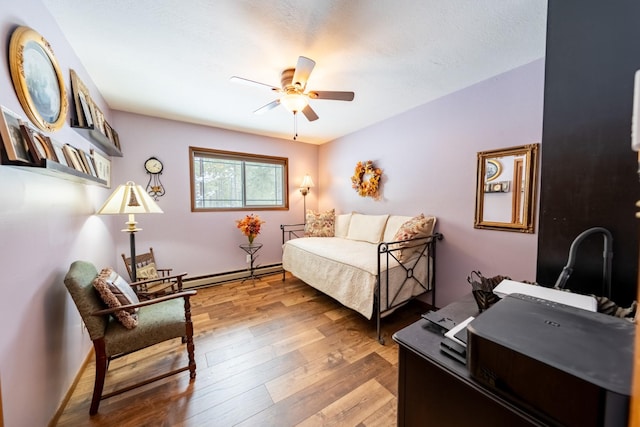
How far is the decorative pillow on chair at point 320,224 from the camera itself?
3.71 metres

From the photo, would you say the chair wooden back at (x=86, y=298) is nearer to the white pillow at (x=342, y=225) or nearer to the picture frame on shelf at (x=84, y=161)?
the picture frame on shelf at (x=84, y=161)

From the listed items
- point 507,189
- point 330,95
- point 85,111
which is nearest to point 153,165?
point 85,111

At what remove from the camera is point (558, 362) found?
495 mm

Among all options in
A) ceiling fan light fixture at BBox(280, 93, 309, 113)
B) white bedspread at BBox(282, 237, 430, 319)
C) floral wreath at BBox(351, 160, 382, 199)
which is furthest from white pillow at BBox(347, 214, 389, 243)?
ceiling fan light fixture at BBox(280, 93, 309, 113)

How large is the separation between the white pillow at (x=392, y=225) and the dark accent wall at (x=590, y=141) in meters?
1.73

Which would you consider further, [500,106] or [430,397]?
[500,106]

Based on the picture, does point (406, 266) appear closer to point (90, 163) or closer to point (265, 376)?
point (265, 376)

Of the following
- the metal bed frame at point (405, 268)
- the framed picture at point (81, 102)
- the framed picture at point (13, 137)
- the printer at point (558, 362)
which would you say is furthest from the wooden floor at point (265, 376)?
the framed picture at point (81, 102)

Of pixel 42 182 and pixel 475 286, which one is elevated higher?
pixel 42 182

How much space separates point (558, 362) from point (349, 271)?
1819 mm

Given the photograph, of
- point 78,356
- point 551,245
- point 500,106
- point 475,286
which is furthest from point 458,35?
point 78,356

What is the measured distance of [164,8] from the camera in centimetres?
135

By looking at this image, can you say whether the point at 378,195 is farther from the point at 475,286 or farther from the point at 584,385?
the point at 584,385

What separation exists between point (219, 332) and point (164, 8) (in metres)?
2.47
